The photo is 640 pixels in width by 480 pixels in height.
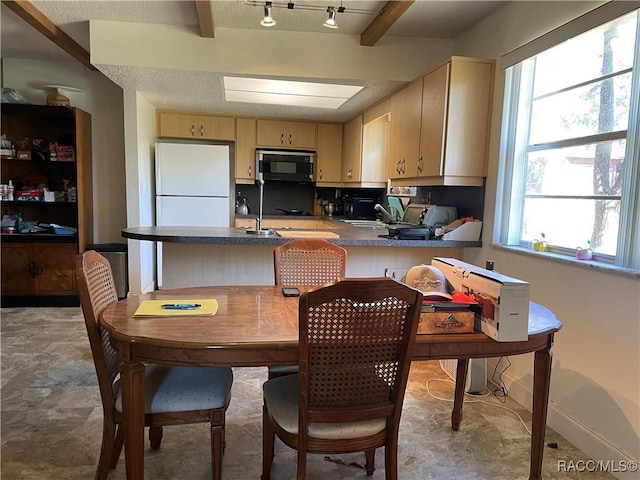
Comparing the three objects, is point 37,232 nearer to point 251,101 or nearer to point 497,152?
point 251,101

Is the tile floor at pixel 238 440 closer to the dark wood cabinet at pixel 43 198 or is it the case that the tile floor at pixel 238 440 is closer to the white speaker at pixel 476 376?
the white speaker at pixel 476 376

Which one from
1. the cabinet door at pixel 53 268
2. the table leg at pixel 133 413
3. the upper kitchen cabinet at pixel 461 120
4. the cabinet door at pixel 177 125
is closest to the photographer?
the table leg at pixel 133 413

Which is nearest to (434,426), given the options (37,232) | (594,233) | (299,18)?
(594,233)

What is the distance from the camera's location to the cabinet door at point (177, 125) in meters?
5.05

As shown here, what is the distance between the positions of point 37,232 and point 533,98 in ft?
14.7

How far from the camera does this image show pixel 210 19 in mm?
2850

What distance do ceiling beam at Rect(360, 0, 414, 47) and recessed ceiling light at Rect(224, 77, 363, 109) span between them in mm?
440

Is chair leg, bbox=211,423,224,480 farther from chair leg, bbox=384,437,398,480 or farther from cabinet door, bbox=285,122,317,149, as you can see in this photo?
cabinet door, bbox=285,122,317,149

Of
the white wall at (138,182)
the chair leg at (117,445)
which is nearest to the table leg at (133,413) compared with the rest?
the chair leg at (117,445)

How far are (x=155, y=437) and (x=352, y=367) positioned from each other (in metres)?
1.18

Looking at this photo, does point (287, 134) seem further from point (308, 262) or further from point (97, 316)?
point (97, 316)

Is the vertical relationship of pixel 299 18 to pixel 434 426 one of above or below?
above

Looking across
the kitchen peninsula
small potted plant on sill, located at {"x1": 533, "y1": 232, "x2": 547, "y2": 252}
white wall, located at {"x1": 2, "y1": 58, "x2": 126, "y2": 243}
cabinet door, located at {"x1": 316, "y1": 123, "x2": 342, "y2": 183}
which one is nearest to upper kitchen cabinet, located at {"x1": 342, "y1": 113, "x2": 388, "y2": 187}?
cabinet door, located at {"x1": 316, "y1": 123, "x2": 342, "y2": 183}

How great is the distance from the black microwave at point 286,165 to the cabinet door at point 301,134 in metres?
0.10
